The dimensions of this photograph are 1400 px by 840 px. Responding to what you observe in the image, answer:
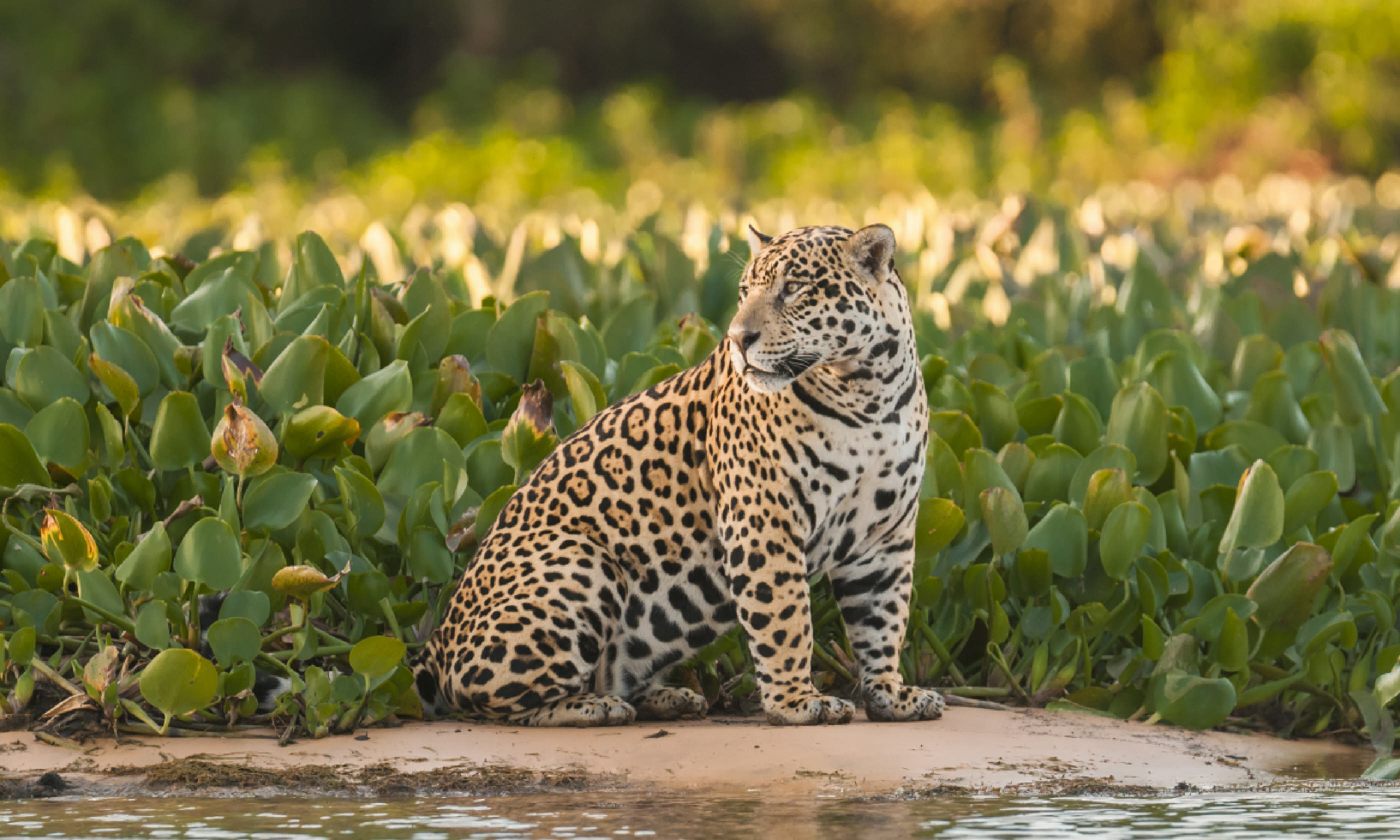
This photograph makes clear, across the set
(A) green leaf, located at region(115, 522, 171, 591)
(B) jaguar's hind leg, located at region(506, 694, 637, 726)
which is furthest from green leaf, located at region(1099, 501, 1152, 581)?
(A) green leaf, located at region(115, 522, 171, 591)

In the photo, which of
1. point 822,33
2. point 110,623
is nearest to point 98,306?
point 110,623

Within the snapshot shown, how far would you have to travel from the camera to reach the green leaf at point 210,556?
15.5ft

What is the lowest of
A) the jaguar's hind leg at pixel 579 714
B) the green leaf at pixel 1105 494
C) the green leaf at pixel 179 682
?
the jaguar's hind leg at pixel 579 714

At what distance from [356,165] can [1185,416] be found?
76.3 feet

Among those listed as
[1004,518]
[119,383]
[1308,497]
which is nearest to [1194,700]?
[1004,518]

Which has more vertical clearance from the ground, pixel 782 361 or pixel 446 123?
pixel 446 123

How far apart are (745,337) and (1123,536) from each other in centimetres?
149

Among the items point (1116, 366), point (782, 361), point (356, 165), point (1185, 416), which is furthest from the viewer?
point (356, 165)

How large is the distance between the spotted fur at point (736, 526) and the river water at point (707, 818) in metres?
0.61

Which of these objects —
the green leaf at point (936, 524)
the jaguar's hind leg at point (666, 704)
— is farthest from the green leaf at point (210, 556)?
the green leaf at point (936, 524)

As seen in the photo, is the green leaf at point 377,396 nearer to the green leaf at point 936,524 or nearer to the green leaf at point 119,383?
the green leaf at point 119,383

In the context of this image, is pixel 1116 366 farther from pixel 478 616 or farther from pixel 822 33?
pixel 822 33

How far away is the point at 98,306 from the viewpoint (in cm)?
642

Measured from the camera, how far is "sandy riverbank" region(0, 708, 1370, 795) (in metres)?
4.41
